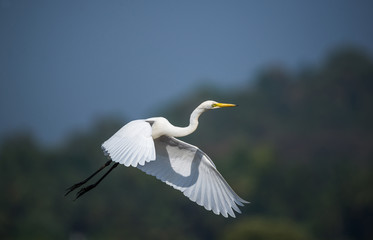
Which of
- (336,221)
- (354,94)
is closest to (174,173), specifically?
(336,221)

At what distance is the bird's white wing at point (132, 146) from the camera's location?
6.87 metres

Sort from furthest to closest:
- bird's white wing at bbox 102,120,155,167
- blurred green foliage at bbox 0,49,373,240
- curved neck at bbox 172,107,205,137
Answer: blurred green foliage at bbox 0,49,373,240 < curved neck at bbox 172,107,205,137 < bird's white wing at bbox 102,120,155,167

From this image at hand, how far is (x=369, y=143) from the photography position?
2488 inches

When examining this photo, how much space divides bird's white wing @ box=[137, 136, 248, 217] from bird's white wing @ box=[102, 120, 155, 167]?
43.6 inches

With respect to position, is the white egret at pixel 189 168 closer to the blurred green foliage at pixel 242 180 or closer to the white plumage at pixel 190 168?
the white plumage at pixel 190 168

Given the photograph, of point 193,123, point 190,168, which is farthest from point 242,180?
point 193,123

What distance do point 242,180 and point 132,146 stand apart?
119 ft

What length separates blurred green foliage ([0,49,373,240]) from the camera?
3722 centimetres

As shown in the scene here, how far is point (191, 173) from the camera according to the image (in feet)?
28.8

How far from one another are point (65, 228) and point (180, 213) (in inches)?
287

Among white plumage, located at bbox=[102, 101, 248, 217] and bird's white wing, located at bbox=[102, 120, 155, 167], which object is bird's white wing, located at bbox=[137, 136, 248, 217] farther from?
bird's white wing, located at bbox=[102, 120, 155, 167]

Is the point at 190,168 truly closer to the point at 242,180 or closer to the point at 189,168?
the point at 189,168

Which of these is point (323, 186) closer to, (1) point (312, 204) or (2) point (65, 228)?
(1) point (312, 204)

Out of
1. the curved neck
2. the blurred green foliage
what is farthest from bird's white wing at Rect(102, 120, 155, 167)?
the blurred green foliage
